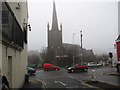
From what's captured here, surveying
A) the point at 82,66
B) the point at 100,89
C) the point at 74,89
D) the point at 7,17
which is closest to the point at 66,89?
the point at 74,89

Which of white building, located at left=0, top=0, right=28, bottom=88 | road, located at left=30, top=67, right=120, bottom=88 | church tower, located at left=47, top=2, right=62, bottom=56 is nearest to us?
white building, located at left=0, top=0, right=28, bottom=88

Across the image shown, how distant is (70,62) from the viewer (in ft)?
174

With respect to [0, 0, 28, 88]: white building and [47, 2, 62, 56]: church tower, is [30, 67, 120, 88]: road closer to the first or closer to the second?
[0, 0, 28, 88]: white building

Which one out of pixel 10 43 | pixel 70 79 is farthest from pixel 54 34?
pixel 10 43

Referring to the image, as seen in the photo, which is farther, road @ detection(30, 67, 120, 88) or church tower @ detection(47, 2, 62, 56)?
church tower @ detection(47, 2, 62, 56)

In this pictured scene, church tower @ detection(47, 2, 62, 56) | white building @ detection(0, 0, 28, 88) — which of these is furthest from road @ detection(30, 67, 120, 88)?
church tower @ detection(47, 2, 62, 56)

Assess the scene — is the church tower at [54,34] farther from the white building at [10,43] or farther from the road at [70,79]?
the white building at [10,43]

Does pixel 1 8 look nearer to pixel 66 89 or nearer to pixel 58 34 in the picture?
pixel 66 89

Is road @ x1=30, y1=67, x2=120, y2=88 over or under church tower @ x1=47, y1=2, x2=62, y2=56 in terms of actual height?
under

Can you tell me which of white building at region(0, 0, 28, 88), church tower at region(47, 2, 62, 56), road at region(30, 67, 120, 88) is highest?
church tower at region(47, 2, 62, 56)

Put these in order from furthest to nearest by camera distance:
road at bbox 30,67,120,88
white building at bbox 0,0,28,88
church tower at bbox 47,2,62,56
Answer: church tower at bbox 47,2,62,56, road at bbox 30,67,120,88, white building at bbox 0,0,28,88

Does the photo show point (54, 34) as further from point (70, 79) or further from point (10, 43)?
point (10, 43)

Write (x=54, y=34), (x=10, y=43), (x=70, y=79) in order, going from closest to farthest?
(x=10, y=43) → (x=70, y=79) → (x=54, y=34)

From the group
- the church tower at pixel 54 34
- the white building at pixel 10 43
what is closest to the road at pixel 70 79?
the white building at pixel 10 43
